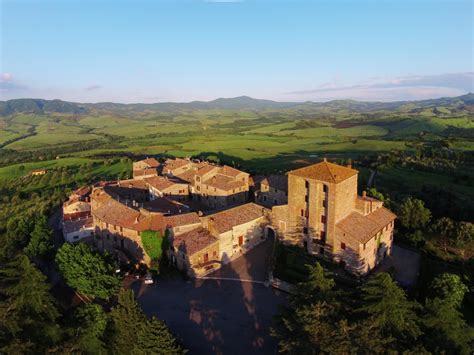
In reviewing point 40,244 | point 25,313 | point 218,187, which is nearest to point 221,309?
point 25,313

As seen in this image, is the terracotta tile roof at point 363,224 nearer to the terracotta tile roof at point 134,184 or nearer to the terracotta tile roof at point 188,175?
the terracotta tile roof at point 188,175

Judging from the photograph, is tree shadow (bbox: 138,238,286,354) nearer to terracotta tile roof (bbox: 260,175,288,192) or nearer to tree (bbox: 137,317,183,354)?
tree (bbox: 137,317,183,354)

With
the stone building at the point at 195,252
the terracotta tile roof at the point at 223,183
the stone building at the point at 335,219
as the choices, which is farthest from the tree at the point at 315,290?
the terracotta tile roof at the point at 223,183

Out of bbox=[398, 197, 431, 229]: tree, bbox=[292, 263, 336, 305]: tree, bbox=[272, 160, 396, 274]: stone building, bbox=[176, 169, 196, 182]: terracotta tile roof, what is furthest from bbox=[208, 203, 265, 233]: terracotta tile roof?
bbox=[176, 169, 196, 182]: terracotta tile roof

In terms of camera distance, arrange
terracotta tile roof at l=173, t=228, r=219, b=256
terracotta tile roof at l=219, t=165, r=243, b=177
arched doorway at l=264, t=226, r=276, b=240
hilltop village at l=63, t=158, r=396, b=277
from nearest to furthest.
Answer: hilltop village at l=63, t=158, r=396, b=277 → terracotta tile roof at l=173, t=228, r=219, b=256 → arched doorway at l=264, t=226, r=276, b=240 → terracotta tile roof at l=219, t=165, r=243, b=177

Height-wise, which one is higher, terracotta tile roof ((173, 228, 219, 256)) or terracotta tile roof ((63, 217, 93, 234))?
terracotta tile roof ((173, 228, 219, 256))

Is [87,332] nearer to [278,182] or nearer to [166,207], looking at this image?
[166,207]

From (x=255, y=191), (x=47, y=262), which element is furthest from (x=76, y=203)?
(x=255, y=191)
